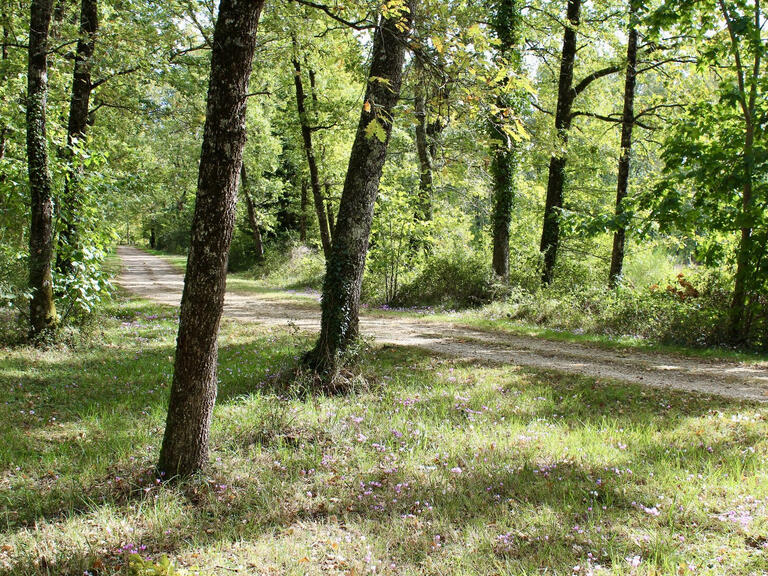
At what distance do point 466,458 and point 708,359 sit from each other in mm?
6189

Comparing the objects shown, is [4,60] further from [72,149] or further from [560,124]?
[560,124]

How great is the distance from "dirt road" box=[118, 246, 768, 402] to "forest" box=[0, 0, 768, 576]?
89 mm

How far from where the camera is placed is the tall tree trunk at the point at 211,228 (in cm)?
347

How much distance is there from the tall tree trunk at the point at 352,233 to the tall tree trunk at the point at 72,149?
196 inches

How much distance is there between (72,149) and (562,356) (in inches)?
361

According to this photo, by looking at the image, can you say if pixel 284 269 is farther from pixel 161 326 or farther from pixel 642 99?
pixel 642 99

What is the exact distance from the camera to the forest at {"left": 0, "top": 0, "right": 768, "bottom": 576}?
335 cm

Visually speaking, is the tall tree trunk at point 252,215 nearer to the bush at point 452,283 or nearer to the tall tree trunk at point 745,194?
the bush at point 452,283

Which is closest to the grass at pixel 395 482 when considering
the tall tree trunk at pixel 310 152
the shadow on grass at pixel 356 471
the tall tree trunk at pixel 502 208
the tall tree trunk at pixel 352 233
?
the shadow on grass at pixel 356 471

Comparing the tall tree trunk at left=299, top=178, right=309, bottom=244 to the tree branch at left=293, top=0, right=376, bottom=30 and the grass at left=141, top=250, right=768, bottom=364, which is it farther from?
the tree branch at left=293, top=0, right=376, bottom=30

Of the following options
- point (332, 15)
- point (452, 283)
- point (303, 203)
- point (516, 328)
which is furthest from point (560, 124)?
point (303, 203)

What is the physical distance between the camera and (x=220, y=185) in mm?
3539

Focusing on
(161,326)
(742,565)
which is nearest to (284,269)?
(161,326)

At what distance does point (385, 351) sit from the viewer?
8.66m
